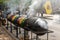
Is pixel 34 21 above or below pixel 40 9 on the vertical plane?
below

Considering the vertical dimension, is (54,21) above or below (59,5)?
below

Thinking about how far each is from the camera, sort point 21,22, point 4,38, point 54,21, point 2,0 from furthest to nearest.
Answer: point 2,0
point 4,38
point 21,22
point 54,21

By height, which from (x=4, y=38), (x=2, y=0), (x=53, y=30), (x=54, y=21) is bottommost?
(x=4, y=38)

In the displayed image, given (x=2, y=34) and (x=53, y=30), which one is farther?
(x=2, y=34)

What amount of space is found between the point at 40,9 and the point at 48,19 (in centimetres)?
19

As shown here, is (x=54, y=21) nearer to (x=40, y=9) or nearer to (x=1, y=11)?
(x=40, y=9)

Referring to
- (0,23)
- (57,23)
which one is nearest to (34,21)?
(57,23)

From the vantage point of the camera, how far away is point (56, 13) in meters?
2.01

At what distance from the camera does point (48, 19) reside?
2.21m

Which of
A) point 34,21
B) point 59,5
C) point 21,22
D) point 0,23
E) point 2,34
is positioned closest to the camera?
point 59,5

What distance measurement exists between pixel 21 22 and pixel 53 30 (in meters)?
0.95

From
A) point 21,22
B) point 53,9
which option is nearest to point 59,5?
point 53,9

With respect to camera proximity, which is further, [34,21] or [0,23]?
[0,23]

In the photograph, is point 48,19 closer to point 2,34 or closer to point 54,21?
point 54,21
